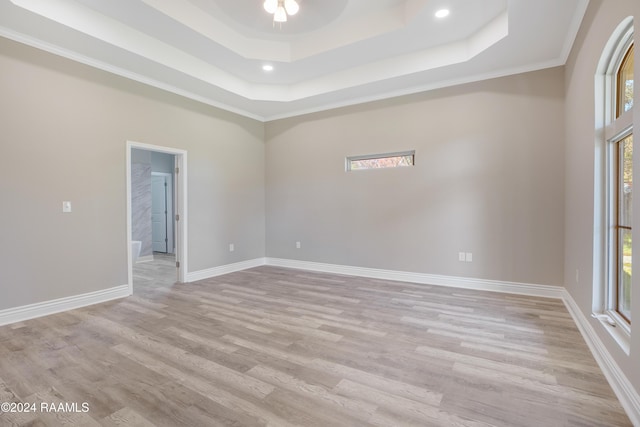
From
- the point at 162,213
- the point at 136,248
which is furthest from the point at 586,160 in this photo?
the point at 162,213

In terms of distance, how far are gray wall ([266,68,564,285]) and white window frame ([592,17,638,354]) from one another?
145 cm

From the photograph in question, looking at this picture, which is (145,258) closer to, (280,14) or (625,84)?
(280,14)

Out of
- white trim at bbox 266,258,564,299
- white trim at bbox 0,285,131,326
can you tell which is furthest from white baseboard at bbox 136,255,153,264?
white trim at bbox 266,258,564,299

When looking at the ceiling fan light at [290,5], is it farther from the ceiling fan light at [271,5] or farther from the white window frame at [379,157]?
the white window frame at [379,157]

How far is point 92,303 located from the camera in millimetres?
3566

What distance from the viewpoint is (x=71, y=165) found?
3.43 metres

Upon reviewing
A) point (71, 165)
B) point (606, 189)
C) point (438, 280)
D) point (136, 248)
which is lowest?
point (438, 280)

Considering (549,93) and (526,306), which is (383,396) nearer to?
(526,306)

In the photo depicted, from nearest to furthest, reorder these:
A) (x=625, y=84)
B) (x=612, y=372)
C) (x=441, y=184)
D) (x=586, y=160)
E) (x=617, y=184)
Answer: (x=612, y=372), (x=625, y=84), (x=617, y=184), (x=586, y=160), (x=441, y=184)

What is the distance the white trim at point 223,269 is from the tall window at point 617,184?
Answer: 4804 millimetres

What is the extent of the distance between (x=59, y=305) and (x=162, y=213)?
471cm

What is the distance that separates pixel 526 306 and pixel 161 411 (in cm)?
367

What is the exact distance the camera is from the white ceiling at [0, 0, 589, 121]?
2.95 m

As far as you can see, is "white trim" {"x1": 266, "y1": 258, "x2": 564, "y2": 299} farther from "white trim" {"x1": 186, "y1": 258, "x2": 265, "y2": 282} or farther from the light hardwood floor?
"white trim" {"x1": 186, "y1": 258, "x2": 265, "y2": 282}
